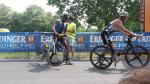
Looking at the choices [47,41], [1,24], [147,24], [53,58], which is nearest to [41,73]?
[53,58]

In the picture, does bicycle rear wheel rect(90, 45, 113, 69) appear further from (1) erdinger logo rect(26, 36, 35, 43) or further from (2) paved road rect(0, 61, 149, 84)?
(1) erdinger logo rect(26, 36, 35, 43)

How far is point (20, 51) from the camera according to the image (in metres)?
15.0

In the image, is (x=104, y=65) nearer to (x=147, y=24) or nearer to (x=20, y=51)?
(x=20, y=51)

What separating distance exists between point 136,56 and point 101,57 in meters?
0.98

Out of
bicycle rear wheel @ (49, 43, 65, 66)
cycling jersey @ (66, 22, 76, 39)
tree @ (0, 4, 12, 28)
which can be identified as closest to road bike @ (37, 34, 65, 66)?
bicycle rear wheel @ (49, 43, 65, 66)

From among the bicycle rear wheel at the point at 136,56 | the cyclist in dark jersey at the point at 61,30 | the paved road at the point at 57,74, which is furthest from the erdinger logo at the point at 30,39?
the bicycle rear wheel at the point at 136,56

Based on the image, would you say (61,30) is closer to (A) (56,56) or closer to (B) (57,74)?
(A) (56,56)

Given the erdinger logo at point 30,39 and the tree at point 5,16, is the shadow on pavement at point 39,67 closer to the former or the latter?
the erdinger logo at point 30,39

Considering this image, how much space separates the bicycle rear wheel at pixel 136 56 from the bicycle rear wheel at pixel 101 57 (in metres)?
0.49

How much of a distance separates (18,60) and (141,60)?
163 inches

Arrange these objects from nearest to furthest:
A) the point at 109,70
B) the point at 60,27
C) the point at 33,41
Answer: the point at 109,70, the point at 60,27, the point at 33,41

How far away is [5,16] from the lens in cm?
10088

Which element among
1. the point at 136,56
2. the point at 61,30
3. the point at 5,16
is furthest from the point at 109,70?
the point at 5,16

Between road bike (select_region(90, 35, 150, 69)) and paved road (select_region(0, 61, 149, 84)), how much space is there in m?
0.20
